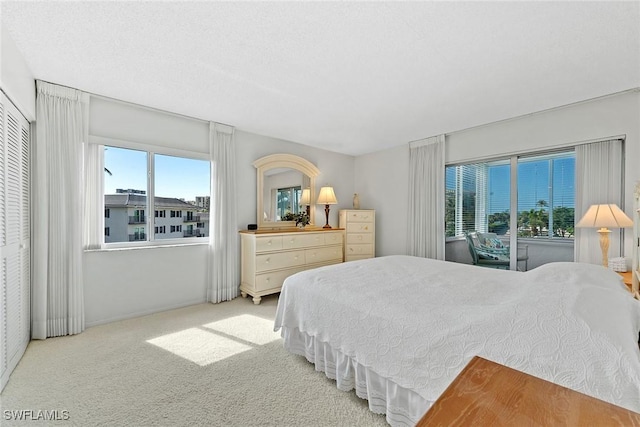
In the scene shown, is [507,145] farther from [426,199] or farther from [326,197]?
[326,197]

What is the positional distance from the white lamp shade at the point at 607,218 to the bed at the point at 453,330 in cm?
Answer: 90

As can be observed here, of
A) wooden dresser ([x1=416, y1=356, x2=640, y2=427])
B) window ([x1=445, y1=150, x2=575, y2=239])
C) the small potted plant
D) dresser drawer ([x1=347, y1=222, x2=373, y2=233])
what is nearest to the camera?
wooden dresser ([x1=416, y1=356, x2=640, y2=427])

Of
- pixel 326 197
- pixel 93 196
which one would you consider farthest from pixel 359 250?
pixel 93 196

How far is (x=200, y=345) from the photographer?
254cm

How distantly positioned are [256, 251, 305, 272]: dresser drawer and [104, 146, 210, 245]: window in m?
1.08

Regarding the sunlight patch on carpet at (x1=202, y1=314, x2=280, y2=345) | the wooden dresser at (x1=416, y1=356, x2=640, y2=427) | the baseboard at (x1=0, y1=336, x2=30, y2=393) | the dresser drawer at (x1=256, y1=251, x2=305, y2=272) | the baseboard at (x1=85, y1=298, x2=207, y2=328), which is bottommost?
the sunlight patch on carpet at (x1=202, y1=314, x2=280, y2=345)

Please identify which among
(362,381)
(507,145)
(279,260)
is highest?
(507,145)

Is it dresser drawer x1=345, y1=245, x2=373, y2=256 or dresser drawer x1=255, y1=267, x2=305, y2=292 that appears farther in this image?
dresser drawer x1=345, y1=245, x2=373, y2=256

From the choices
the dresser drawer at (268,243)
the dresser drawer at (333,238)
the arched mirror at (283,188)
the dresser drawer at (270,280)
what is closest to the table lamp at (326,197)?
the arched mirror at (283,188)

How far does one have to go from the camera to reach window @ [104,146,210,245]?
3.17 meters

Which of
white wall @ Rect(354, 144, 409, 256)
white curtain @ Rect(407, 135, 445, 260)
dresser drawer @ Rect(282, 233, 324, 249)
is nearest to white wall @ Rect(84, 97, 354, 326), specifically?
dresser drawer @ Rect(282, 233, 324, 249)

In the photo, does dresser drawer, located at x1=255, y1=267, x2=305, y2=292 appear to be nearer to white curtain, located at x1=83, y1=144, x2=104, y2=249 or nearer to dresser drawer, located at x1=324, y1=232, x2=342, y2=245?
dresser drawer, located at x1=324, y1=232, x2=342, y2=245

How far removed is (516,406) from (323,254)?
384cm

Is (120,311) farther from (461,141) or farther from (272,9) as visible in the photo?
(461,141)
